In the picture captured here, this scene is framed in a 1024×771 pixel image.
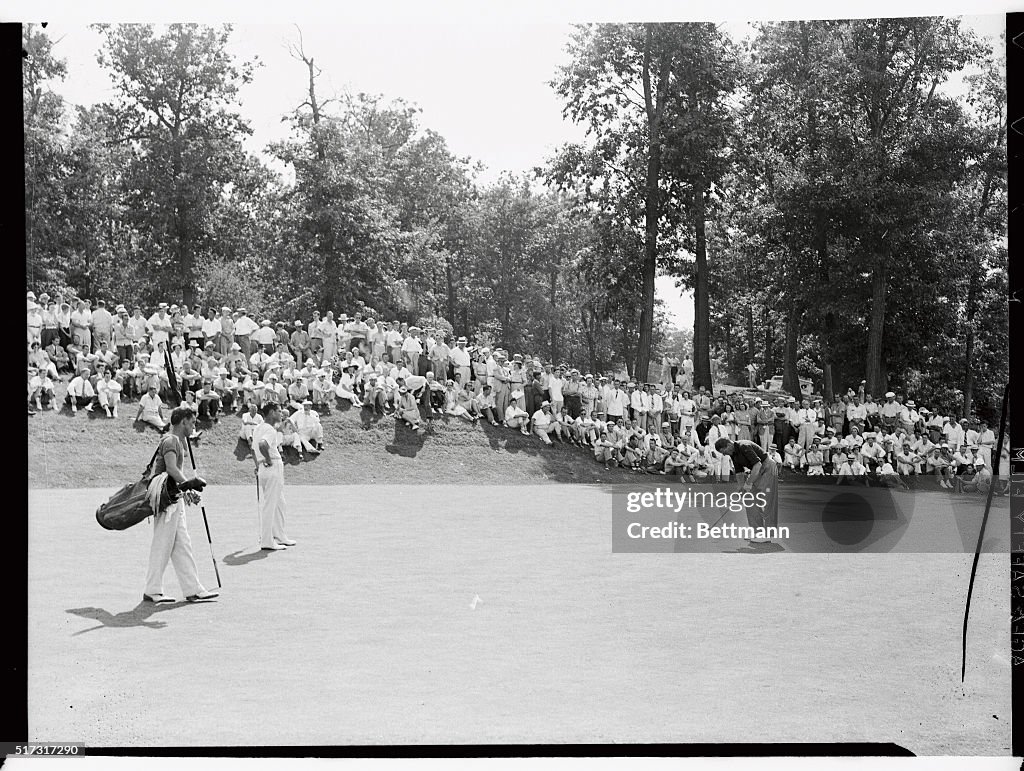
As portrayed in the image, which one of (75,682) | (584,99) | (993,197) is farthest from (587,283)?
(75,682)

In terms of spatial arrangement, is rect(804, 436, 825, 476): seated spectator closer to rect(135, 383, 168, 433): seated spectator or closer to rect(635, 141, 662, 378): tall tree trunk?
rect(635, 141, 662, 378): tall tree trunk

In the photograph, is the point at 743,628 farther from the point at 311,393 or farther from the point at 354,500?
the point at 311,393

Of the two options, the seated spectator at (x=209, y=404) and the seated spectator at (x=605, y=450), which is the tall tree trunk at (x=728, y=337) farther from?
the seated spectator at (x=209, y=404)

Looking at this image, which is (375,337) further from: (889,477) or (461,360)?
(889,477)

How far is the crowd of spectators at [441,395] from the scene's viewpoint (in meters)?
12.5

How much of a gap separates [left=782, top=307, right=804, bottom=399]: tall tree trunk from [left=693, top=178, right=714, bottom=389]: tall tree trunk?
3.19ft

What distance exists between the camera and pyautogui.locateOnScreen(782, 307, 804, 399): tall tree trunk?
12164 millimetres

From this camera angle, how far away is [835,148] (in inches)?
524

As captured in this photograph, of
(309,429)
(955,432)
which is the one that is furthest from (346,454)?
(955,432)

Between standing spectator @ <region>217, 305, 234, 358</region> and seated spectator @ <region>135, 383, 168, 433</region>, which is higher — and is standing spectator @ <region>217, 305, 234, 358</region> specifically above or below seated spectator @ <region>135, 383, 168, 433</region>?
above

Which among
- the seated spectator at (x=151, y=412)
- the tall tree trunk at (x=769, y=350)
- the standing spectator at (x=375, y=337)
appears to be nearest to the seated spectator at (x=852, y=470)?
the tall tree trunk at (x=769, y=350)

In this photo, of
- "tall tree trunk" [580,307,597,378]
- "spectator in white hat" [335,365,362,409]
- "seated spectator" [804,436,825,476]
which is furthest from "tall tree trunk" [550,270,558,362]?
"spectator in white hat" [335,365,362,409]

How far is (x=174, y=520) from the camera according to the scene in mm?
8227
